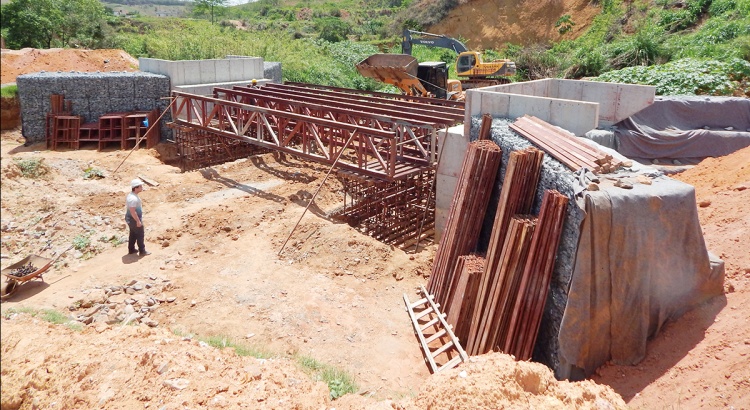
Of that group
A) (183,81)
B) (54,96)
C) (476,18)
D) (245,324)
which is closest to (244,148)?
(183,81)

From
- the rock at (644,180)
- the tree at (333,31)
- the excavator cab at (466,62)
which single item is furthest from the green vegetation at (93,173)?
the tree at (333,31)

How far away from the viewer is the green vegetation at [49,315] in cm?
724

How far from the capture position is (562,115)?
9203 millimetres

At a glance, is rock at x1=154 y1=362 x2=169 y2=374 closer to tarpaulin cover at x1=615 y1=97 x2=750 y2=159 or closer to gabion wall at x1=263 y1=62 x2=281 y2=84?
tarpaulin cover at x1=615 y1=97 x2=750 y2=159

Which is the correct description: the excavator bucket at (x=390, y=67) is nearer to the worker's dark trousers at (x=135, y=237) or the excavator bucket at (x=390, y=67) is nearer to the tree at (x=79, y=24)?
the worker's dark trousers at (x=135, y=237)

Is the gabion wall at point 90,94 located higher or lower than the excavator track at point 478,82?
lower

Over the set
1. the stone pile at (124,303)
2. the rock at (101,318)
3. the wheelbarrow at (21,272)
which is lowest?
the rock at (101,318)

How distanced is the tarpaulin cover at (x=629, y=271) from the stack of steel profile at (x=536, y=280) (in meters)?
0.44

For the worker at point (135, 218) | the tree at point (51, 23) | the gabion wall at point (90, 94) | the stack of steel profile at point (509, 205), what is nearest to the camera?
the stack of steel profile at point (509, 205)

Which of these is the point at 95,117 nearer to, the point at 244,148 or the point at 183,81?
the point at 183,81

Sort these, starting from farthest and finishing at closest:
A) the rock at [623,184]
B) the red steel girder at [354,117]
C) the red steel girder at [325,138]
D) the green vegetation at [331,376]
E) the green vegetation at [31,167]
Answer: the green vegetation at [31,167] → the red steel girder at [354,117] → the red steel girder at [325,138] → the green vegetation at [331,376] → the rock at [623,184]

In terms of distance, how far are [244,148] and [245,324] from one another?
10.6 meters

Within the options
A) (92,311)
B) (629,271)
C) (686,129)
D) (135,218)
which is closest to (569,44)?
(686,129)

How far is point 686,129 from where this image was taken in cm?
1376
